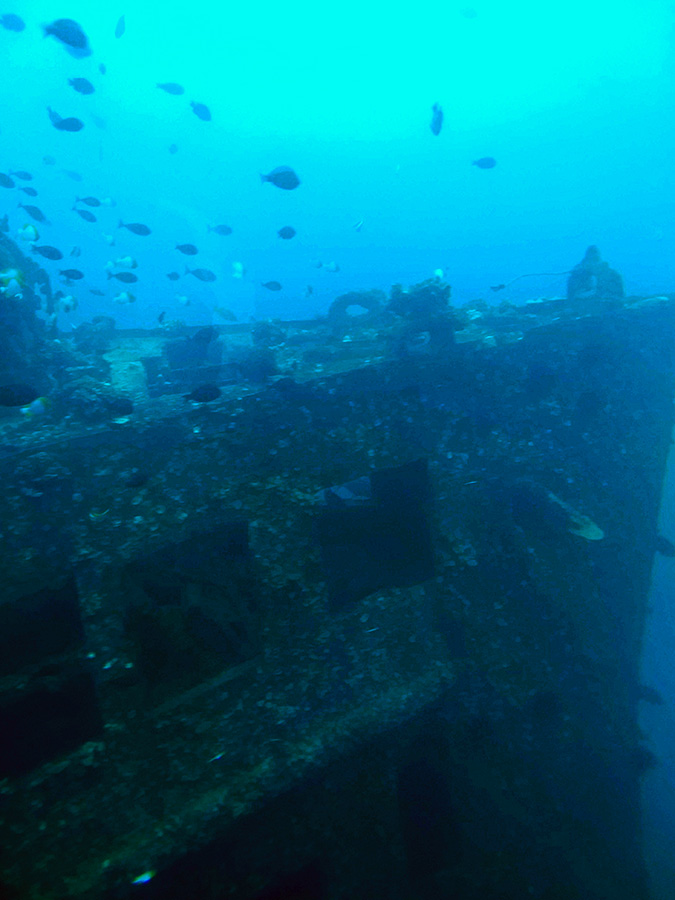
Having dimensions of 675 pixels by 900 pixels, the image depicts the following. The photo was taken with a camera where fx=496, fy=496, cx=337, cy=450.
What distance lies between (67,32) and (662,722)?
23990mm

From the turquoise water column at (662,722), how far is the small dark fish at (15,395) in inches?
511

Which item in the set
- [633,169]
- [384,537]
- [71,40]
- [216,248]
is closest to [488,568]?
[384,537]

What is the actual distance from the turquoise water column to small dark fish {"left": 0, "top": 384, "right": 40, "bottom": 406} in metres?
13.0

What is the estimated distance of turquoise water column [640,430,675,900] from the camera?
40.5 ft

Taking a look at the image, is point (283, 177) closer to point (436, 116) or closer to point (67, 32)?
point (436, 116)

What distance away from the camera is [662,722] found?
16.5m

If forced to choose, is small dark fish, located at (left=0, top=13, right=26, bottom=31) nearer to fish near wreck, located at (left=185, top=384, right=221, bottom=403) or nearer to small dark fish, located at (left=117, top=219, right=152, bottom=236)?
small dark fish, located at (left=117, top=219, right=152, bottom=236)

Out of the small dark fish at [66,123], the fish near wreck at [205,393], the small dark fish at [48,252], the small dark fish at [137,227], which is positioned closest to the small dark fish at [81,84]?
the small dark fish at [66,123]

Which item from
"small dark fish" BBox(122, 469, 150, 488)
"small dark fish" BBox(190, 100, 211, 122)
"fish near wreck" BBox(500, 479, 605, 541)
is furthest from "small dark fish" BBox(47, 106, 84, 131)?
"fish near wreck" BBox(500, 479, 605, 541)

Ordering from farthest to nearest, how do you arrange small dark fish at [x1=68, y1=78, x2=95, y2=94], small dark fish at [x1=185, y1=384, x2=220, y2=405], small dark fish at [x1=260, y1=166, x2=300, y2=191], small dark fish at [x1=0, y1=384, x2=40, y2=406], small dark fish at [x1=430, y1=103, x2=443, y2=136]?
small dark fish at [x1=68, y1=78, x2=95, y2=94]
small dark fish at [x1=260, y1=166, x2=300, y2=191]
small dark fish at [x1=430, y1=103, x2=443, y2=136]
small dark fish at [x1=185, y1=384, x2=220, y2=405]
small dark fish at [x1=0, y1=384, x2=40, y2=406]

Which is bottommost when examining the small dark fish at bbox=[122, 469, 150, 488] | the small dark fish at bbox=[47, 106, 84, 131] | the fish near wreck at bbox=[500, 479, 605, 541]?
the fish near wreck at bbox=[500, 479, 605, 541]

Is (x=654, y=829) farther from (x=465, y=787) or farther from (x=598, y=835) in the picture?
(x=465, y=787)

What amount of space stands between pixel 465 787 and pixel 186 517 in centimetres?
401

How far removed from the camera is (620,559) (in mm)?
6660
